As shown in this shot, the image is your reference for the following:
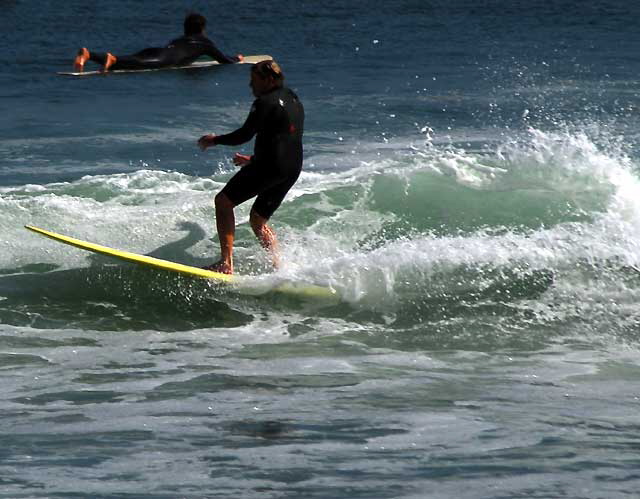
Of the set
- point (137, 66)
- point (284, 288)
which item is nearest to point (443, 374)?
point (284, 288)

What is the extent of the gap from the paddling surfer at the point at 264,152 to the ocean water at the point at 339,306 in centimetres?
41

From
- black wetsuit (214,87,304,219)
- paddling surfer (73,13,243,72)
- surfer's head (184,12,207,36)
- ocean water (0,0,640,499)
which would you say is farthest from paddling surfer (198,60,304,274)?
surfer's head (184,12,207,36)

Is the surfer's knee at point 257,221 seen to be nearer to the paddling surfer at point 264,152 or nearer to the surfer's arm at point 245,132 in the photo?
the paddling surfer at point 264,152

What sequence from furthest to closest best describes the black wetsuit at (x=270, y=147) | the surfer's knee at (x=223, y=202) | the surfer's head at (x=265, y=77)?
the surfer's knee at (x=223, y=202) → the black wetsuit at (x=270, y=147) → the surfer's head at (x=265, y=77)

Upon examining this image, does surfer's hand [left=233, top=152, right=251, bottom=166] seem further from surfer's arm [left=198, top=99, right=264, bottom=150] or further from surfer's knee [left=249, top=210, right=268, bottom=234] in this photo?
surfer's knee [left=249, top=210, right=268, bottom=234]

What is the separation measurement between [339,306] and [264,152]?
1137mm

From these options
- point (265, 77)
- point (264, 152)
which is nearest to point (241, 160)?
point (264, 152)

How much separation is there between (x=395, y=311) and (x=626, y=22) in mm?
16601

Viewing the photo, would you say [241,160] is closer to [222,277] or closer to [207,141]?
[207,141]

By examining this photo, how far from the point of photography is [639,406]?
20.7 ft

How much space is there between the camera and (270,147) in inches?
335

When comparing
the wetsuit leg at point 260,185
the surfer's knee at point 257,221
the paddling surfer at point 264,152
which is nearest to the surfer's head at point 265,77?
the paddling surfer at point 264,152

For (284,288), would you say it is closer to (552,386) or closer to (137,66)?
(552,386)

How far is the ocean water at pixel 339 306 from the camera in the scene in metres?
→ 5.42
